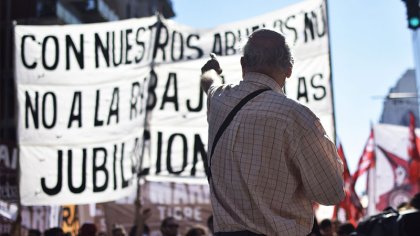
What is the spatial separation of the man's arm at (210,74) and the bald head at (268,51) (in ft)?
1.80

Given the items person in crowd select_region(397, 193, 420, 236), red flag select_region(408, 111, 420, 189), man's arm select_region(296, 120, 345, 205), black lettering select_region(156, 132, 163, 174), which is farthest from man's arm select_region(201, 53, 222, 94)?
red flag select_region(408, 111, 420, 189)

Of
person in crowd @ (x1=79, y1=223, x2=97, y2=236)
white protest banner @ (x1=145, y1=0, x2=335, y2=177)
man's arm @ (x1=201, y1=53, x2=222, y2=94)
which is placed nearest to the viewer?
man's arm @ (x1=201, y1=53, x2=222, y2=94)

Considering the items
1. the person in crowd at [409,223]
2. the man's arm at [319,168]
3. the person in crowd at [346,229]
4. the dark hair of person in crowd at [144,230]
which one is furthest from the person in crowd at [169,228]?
the man's arm at [319,168]

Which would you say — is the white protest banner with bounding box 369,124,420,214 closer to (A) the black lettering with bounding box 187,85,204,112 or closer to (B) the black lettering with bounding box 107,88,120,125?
(A) the black lettering with bounding box 187,85,204,112

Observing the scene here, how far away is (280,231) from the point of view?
2582 mm

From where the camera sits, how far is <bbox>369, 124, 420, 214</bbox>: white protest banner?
12742 millimetres

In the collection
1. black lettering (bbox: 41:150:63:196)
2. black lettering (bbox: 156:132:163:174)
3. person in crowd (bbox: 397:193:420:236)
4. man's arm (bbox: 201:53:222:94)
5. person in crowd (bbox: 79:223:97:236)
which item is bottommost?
person in crowd (bbox: 79:223:97:236)

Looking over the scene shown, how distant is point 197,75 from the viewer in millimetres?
8297

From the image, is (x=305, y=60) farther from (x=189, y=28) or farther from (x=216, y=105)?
(x=216, y=105)

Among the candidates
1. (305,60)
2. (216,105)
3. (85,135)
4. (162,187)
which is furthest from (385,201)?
(216,105)

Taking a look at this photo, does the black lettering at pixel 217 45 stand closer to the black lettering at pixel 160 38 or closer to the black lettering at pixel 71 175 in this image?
the black lettering at pixel 160 38

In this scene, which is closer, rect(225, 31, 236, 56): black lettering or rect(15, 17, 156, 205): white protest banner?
rect(15, 17, 156, 205): white protest banner

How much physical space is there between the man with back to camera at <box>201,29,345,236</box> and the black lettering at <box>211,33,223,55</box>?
565 cm

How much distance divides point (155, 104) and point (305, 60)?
166 centimetres
